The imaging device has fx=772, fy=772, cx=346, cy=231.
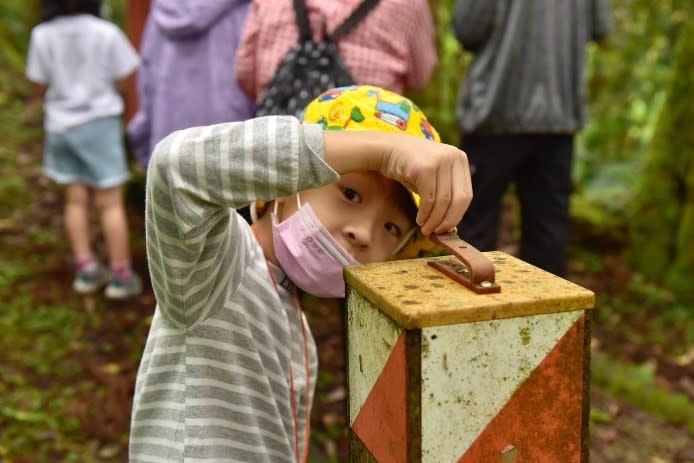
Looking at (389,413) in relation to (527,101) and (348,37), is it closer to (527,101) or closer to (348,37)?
(348,37)

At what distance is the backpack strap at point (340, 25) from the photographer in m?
2.56

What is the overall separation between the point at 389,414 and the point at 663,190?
4.92 metres

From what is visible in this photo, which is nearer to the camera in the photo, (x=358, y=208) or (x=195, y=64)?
(x=358, y=208)

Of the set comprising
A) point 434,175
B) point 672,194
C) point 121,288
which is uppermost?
point 434,175

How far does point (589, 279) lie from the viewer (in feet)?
18.2

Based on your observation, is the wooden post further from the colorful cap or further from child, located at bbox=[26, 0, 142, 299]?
child, located at bbox=[26, 0, 142, 299]

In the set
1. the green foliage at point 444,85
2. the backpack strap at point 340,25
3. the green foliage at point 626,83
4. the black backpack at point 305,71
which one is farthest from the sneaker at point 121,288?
the green foliage at point 626,83

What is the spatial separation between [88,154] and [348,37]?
278 cm

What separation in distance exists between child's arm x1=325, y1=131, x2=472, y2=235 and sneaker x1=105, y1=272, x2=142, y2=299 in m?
3.80

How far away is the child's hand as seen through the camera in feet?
4.09

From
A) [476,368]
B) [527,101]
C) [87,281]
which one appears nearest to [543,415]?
[476,368]

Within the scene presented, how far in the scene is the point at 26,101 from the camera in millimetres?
7934

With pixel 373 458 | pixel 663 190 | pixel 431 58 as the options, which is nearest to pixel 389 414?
pixel 373 458

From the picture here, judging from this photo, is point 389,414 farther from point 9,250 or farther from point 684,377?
point 9,250
